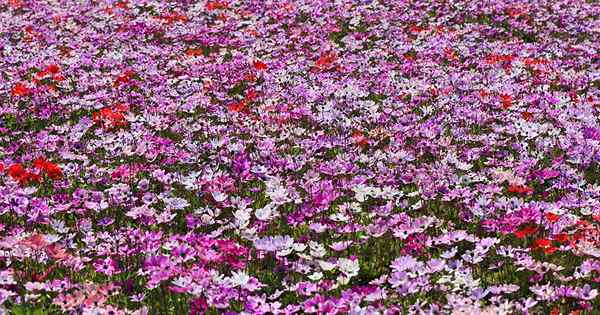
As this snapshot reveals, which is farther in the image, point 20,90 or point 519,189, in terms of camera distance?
point 20,90

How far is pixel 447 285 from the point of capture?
16.0 feet

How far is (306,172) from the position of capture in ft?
24.0

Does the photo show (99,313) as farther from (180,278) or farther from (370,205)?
(370,205)

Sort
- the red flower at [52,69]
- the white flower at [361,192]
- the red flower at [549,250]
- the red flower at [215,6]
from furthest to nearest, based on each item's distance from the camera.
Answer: the red flower at [215,6], the red flower at [52,69], the white flower at [361,192], the red flower at [549,250]

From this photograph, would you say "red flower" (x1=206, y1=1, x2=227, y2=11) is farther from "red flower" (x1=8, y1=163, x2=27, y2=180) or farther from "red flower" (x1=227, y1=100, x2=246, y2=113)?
"red flower" (x1=8, y1=163, x2=27, y2=180)

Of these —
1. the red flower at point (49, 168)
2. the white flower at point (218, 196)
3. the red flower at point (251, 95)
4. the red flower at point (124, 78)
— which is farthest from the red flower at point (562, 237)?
the red flower at point (124, 78)

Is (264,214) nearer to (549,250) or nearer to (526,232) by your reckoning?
(526,232)

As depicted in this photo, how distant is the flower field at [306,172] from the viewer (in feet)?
16.1

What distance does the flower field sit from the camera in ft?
16.1

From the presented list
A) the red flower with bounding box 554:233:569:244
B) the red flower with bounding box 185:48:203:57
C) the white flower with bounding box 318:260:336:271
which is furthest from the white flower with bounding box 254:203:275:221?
the red flower with bounding box 185:48:203:57

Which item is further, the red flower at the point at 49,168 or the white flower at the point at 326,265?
the red flower at the point at 49,168

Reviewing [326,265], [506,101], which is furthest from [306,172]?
[506,101]

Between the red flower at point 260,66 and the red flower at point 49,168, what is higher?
the red flower at point 49,168

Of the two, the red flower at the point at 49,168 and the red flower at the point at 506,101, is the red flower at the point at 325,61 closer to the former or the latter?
the red flower at the point at 506,101
